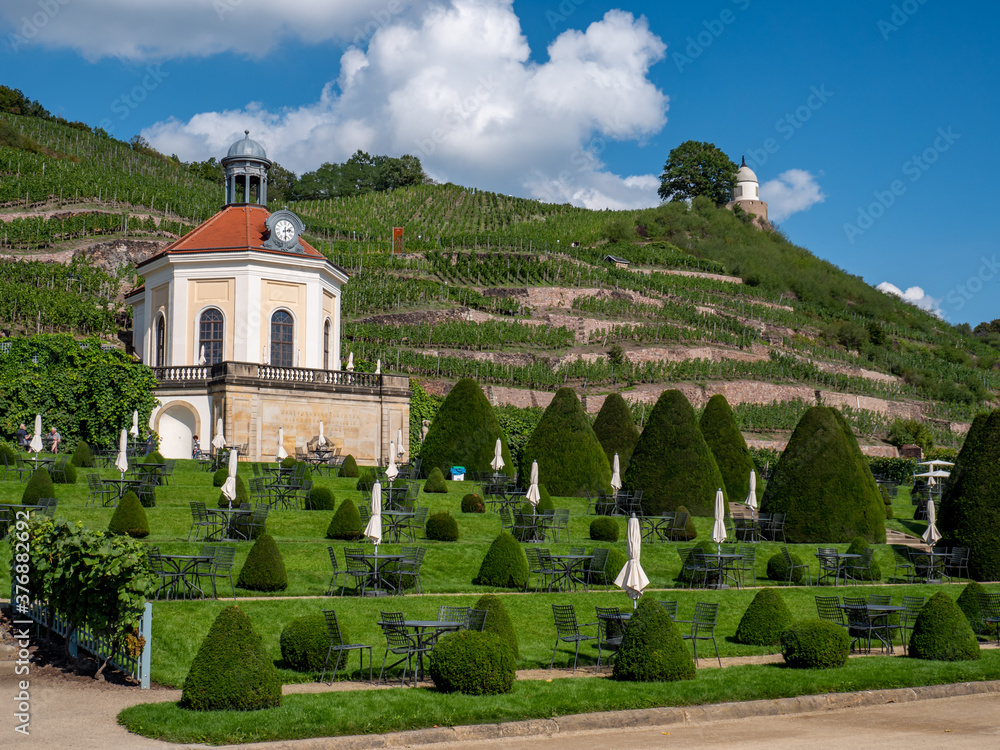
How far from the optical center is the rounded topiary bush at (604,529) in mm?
21938

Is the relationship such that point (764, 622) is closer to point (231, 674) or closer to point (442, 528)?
point (442, 528)

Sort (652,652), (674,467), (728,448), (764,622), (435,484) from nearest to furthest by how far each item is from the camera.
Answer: (652,652) < (764,622) < (674,467) < (435,484) < (728,448)

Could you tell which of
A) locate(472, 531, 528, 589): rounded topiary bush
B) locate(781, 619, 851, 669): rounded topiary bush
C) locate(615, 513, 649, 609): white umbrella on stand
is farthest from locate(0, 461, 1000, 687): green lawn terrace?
locate(615, 513, 649, 609): white umbrella on stand

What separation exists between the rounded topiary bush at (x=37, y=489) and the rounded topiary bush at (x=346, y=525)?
18.8ft

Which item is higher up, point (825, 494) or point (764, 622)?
point (825, 494)

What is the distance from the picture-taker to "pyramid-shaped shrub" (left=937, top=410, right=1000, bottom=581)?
2080 centimetres

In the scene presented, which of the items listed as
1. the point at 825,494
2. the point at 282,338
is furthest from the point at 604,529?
the point at 282,338

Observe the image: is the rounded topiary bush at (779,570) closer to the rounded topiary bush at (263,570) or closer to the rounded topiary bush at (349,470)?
the rounded topiary bush at (263,570)

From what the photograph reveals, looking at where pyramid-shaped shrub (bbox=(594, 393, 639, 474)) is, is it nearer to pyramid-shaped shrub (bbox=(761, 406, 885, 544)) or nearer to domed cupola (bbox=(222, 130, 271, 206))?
pyramid-shaped shrub (bbox=(761, 406, 885, 544))

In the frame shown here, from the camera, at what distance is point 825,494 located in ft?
75.7

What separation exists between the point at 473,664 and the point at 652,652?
2.40 meters

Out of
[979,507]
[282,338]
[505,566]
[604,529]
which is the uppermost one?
[282,338]

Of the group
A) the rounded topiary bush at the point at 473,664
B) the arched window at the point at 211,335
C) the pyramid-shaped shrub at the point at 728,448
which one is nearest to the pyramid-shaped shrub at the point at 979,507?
the pyramid-shaped shrub at the point at 728,448

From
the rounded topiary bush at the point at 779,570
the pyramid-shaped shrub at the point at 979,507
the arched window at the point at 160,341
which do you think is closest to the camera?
the rounded topiary bush at the point at 779,570
